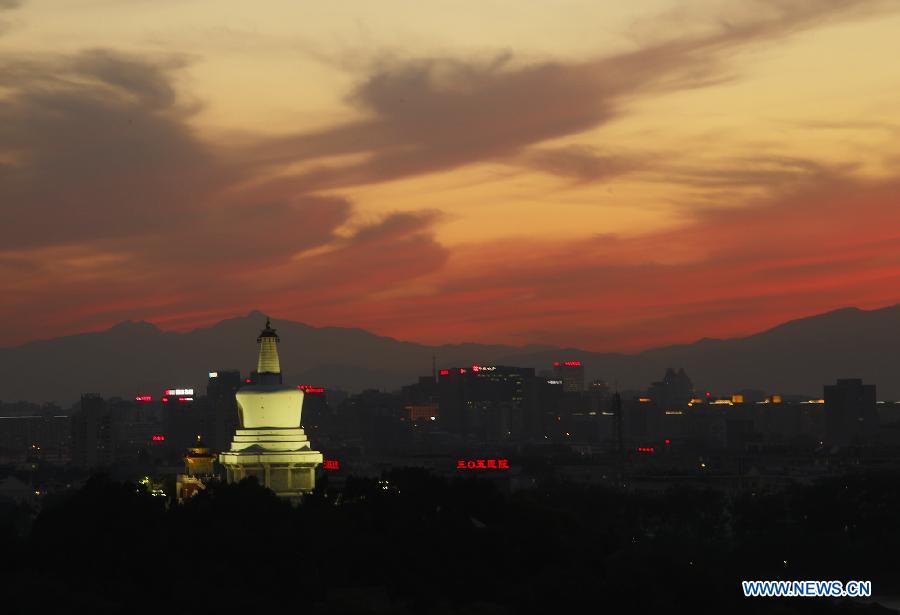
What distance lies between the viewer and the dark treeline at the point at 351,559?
207ft

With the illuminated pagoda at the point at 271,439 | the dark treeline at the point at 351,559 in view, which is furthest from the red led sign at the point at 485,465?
the illuminated pagoda at the point at 271,439

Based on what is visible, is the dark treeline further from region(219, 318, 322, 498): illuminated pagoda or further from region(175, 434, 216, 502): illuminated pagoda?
region(175, 434, 216, 502): illuminated pagoda

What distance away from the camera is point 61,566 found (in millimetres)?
69250

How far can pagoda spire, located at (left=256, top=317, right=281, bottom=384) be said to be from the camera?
3674 inches

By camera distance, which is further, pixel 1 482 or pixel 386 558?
pixel 1 482

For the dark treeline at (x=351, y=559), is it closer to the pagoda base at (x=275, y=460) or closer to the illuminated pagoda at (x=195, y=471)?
the pagoda base at (x=275, y=460)

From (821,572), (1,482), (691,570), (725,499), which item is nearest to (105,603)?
(691,570)

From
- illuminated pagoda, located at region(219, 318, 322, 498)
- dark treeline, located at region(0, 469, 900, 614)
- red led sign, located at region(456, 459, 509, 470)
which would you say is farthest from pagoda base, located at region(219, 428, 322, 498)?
red led sign, located at region(456, 459, 509, 470)

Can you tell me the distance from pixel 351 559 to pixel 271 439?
19887 millimetres

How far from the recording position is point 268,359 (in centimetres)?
9388

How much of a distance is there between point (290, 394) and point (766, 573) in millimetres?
22551

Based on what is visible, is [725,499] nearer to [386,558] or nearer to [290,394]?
[290,394]

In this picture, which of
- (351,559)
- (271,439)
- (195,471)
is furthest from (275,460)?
(351,559)

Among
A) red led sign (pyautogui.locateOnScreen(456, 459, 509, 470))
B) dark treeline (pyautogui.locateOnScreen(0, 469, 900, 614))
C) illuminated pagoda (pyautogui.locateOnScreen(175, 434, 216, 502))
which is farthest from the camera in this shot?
red led sign (pyautogui.locateOnScreen(456, 459, 509, 470))
